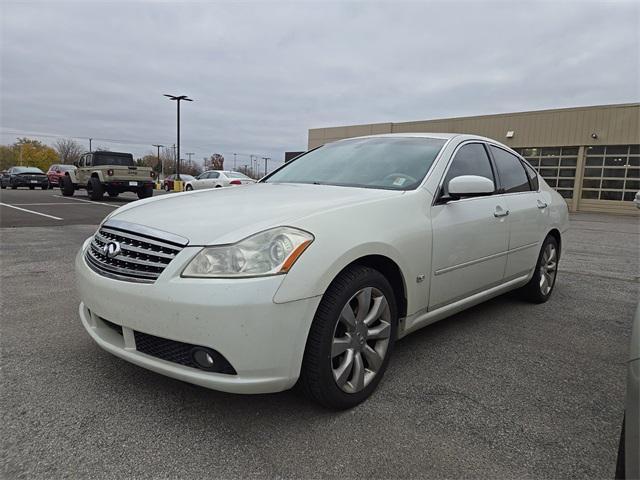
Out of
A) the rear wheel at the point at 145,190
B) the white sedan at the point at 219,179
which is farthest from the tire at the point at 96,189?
the white sedan at the point at 219,179

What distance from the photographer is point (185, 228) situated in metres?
2.13

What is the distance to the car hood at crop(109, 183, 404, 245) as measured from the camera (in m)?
2.07

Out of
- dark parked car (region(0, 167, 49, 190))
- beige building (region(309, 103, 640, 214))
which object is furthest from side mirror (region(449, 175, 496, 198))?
dark parked car (region(0, 167, 49, 190))

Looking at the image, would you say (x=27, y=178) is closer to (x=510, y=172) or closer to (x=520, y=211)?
(x=510, y=172)

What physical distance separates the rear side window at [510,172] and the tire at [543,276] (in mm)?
632

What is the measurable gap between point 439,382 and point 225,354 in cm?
135

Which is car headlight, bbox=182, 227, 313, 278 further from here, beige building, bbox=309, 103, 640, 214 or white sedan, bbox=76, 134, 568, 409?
beige building, bbox=309, 103, 640, 214

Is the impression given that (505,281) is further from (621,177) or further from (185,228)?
(621,177)

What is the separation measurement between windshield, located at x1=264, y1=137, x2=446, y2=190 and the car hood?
220 mm

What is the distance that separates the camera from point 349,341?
2.23 meters

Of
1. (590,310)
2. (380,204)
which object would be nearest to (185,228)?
(380,204)

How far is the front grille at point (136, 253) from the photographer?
6.69 ft

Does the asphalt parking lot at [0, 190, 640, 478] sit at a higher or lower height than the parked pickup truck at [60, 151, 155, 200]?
lower

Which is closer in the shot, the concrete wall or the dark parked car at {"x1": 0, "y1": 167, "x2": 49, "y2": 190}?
the concrete wall
